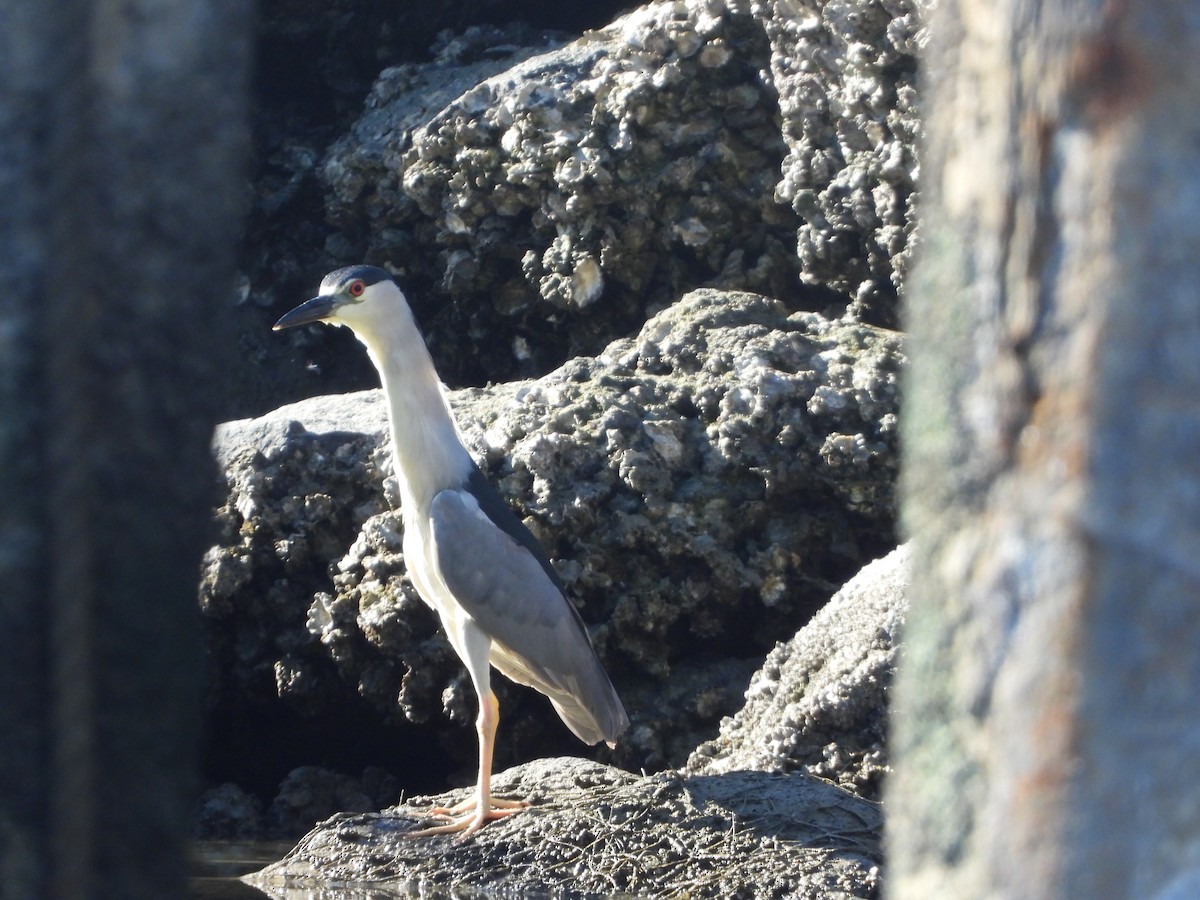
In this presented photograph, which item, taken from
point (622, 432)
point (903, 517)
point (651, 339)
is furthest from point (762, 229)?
point (903, 517)

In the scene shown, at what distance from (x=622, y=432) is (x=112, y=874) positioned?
5970 millimetres

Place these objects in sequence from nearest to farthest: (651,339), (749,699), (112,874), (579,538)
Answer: (112,874), (749,699), (579,538), (651,339)

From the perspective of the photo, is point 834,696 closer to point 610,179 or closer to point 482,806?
point 482,806

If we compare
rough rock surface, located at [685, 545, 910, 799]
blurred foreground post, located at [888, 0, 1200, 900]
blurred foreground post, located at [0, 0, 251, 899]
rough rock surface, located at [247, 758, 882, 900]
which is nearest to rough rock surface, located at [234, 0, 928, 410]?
rough rock surface, located at [685, 545, 910, 799]

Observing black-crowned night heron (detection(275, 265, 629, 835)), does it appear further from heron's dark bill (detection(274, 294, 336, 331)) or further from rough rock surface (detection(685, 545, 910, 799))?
rough rock surface (detection(685, 545, 910, 799))

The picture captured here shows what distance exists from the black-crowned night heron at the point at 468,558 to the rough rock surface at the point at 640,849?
1.00 ft

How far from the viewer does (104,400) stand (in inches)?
64.2

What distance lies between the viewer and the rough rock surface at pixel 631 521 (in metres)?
7.48

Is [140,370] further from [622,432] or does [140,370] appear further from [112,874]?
[622,432]

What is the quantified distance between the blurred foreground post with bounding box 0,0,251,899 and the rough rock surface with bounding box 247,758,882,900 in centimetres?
413

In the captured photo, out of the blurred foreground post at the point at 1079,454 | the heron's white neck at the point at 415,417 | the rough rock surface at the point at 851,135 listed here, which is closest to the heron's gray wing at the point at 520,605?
the heron's white neck at the point at 415,417

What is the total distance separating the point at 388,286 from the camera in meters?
6.97

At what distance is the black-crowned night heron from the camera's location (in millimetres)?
6566

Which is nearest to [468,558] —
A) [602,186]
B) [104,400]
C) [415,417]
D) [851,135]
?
[415,417]
